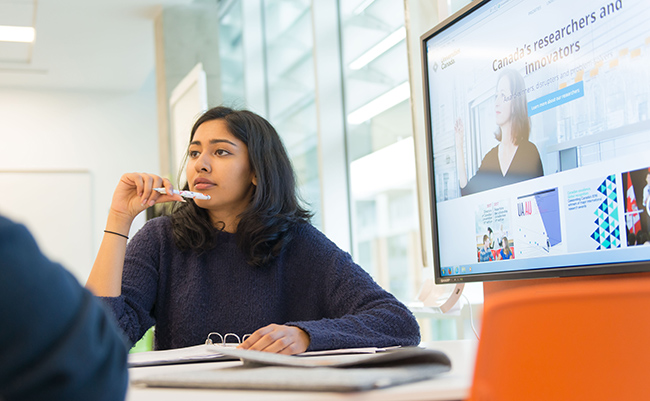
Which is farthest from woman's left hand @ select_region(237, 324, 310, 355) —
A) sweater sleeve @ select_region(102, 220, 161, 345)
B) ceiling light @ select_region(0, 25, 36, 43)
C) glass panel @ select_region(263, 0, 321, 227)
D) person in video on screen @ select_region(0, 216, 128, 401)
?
ceiling light @ select_region(0, 25, 36, 43)

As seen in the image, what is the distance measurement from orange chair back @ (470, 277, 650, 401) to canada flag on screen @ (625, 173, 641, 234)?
35cm

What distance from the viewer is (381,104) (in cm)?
323

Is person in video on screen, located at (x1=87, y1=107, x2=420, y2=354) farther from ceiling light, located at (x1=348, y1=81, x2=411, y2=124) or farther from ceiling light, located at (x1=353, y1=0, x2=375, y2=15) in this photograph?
ceiling light, located at (x1=353, y1=0, x2=375, y2=15)

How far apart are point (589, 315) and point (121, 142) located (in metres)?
6.60

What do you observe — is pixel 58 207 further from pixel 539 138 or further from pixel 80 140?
pixel 539 138

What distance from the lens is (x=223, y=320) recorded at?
5.26ft

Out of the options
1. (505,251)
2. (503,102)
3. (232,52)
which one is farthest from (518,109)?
(232,52)

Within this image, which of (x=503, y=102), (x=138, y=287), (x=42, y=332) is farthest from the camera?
(x=138, y=287)

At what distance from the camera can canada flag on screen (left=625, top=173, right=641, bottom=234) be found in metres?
0.99

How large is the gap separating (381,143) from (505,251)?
1981mm

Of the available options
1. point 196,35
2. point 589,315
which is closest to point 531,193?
point 589,315

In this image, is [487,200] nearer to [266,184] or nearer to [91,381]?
[266,184]

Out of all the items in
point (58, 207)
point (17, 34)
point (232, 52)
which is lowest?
point (58, 207)

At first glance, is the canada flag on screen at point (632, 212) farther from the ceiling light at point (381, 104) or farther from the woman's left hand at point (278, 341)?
the ceiling light at point (381, 104)
